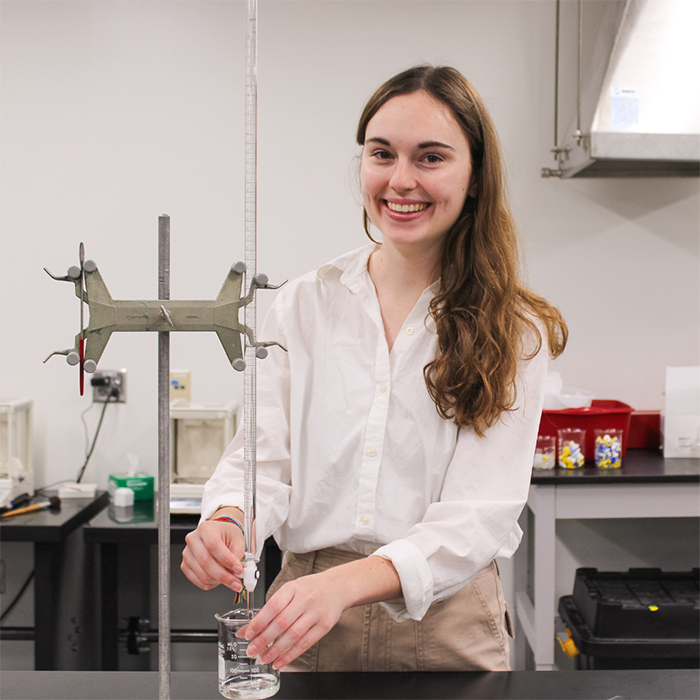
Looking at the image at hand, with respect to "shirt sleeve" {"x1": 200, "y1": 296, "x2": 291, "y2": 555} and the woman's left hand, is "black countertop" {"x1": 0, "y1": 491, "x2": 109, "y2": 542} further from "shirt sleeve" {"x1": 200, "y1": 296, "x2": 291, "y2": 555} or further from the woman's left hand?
the woman's left hand

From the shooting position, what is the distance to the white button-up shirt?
102 centimetres

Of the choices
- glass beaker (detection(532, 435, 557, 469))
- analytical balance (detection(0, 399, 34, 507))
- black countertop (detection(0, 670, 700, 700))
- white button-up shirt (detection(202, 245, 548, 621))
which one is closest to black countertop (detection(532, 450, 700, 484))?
glass beaker (detection(532, 435, 557, 469))

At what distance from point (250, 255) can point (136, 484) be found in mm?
1832

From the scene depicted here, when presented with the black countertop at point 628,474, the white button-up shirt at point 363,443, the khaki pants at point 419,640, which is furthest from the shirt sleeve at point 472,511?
the black countertop at point 628,474

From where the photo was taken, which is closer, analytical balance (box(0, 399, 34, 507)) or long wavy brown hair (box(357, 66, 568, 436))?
long wavy brown hair (box(357, 66, 568, 436))

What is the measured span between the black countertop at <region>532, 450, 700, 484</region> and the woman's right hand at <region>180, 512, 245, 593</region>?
1.28m

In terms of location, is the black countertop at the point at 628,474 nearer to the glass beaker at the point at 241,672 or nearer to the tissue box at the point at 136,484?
the tissue box at the point at 136,484

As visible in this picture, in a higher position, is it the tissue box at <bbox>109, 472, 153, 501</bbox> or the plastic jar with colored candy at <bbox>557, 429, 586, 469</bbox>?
the plastic jar with colored candy at <bbox>557, 429, 586, 469</bbox>

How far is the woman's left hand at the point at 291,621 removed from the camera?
692 millimetres

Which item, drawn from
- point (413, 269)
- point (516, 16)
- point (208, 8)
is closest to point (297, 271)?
point (208, 8)

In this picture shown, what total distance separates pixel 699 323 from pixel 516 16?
1.23 meters

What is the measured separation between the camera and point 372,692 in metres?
0.81

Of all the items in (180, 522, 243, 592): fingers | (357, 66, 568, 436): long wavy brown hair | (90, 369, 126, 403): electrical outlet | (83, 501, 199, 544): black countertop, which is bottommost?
(83, 501, 199, 544): black countertop

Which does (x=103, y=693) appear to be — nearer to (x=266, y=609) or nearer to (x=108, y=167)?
(x=266, y=609)
